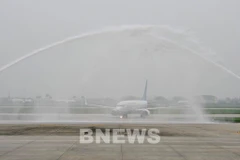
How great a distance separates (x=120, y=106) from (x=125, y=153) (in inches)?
1257

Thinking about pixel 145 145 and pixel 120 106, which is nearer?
pixel 145 145

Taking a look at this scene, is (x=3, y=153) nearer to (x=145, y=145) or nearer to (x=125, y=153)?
(x=125, y=153)

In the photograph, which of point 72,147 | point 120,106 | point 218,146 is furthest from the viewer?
point 120,106

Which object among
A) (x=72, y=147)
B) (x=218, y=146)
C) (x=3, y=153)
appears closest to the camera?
(x=3, y=153)

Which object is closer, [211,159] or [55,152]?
[211,159]

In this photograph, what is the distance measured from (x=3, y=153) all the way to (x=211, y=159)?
23.6ft

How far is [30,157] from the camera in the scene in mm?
10547

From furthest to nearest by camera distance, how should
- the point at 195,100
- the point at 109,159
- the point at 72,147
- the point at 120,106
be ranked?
the point at 120,106, the point at 195,100, the point at 72,147, the point at 109,159

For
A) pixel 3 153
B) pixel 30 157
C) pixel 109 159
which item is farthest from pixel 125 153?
pixel 3 153

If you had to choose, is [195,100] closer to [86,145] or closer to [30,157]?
[86,145]

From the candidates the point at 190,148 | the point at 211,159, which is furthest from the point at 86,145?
the point at 211,159

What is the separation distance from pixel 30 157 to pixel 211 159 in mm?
5948

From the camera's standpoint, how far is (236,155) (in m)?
11.3

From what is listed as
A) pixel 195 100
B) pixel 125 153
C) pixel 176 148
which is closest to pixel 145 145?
pixel 176 148
